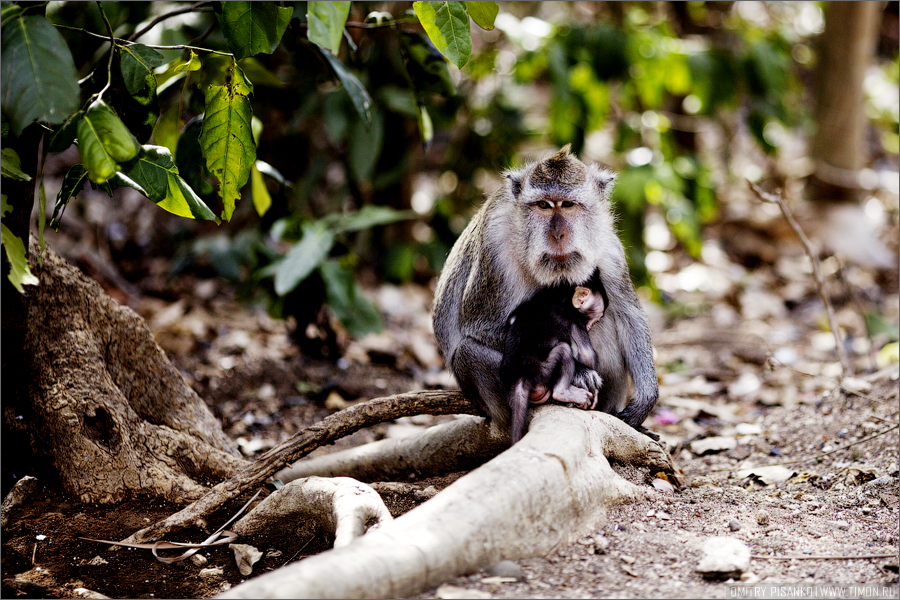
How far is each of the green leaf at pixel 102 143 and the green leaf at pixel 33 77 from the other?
11cm

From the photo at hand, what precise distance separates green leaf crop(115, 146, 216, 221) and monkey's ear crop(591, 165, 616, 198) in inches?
90.0

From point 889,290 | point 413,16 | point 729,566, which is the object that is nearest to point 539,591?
point 729,566

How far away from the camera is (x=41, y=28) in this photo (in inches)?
107

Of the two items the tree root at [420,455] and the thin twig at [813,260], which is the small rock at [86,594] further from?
the thin twig at [813,260]

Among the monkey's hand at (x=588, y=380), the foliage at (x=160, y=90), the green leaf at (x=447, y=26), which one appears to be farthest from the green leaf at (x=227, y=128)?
the monkey's hand at (x=588, y=380)

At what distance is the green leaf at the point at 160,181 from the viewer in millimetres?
3129

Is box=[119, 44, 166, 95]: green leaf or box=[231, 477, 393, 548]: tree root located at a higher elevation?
box=[119, 44, 166, 95]: green leaf

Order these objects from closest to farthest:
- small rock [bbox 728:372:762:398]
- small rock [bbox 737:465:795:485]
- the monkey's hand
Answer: the monkey's hand → small rock [bbox 737:465:795:485] → small rock [bbox 728:372:762:398]

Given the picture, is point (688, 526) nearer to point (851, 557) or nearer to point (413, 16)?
point (851, 557)

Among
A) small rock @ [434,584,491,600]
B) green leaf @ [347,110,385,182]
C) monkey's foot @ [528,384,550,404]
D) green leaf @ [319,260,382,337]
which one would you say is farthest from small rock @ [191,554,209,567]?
green leaf @ [347,110,385,182]

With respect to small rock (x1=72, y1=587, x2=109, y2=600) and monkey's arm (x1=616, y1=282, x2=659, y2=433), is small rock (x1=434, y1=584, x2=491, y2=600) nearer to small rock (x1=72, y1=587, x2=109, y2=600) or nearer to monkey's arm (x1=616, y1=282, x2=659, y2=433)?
small rock (x1=72, y1=587, x2=109, y2=600)

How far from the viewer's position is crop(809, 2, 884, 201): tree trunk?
977cm

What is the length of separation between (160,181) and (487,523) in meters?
1.80

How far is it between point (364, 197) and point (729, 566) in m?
6.42
